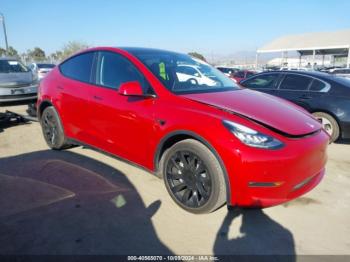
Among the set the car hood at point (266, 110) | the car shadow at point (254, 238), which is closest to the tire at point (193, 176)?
the car shadow at point (254, 238)

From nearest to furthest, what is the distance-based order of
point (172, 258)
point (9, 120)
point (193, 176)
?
point (172, 258) < point (193, 176) < point (9, 120)

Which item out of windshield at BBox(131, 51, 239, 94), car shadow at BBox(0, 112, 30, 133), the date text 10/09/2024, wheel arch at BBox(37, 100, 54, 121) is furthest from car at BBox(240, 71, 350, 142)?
car shadow at BBox(0, 112, 30, 133)

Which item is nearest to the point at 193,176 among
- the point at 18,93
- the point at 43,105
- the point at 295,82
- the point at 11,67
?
the point at 43,105

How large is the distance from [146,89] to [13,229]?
1.88 metres

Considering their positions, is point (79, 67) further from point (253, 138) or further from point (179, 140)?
point (253, 138)

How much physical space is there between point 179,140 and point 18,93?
611cm

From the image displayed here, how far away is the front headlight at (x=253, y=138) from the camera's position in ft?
8.50

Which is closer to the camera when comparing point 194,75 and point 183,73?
point 183,73

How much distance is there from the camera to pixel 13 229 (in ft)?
9.01

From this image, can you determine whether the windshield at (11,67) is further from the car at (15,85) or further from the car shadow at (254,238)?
the car shadow at (254,238)

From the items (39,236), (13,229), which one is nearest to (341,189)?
(39,236)

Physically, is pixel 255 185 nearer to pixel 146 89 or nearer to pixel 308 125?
pixel 308 125

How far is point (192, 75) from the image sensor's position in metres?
3.74

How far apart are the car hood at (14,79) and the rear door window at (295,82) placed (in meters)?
6.38
